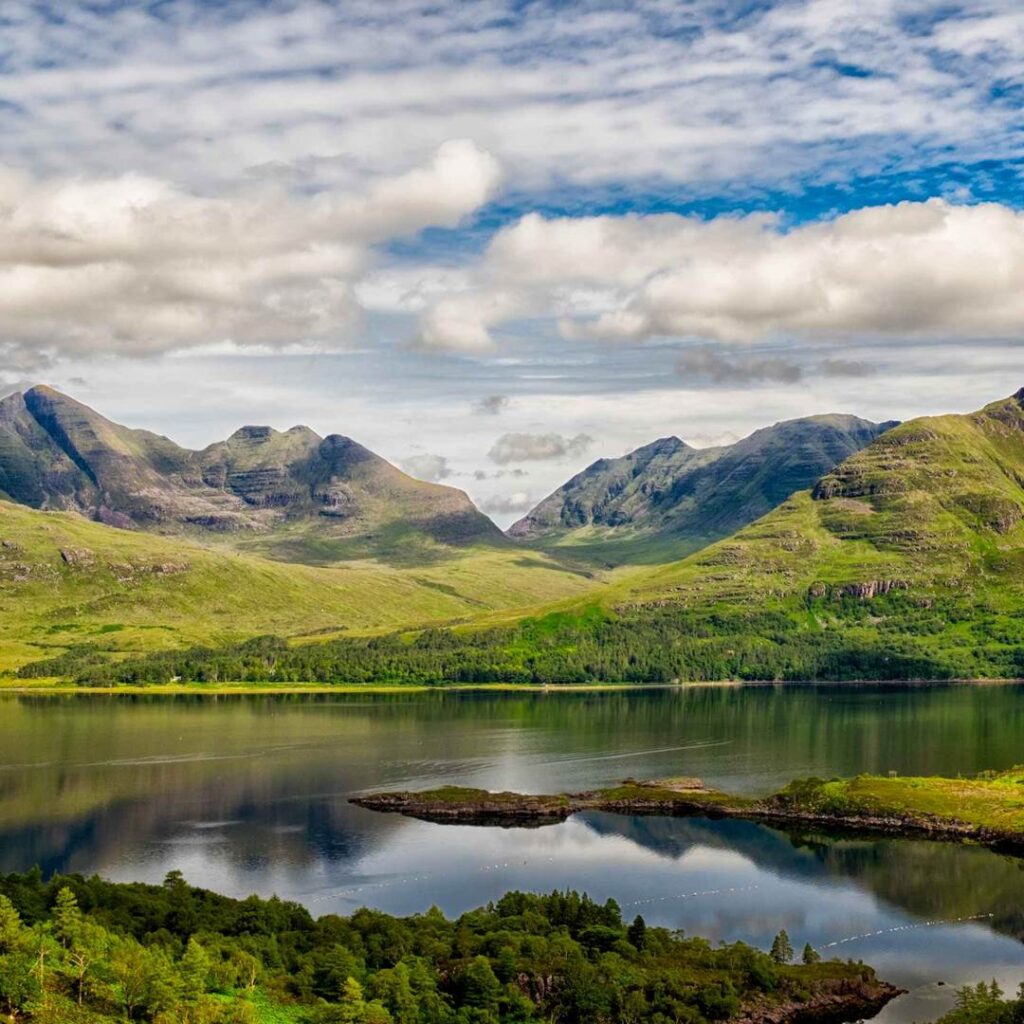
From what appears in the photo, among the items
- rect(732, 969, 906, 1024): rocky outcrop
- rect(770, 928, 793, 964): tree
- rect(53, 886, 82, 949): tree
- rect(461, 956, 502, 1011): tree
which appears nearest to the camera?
rect(461, 956, 502, 1011): tree

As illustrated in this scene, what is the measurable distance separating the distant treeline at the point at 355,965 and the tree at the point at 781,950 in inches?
7.2

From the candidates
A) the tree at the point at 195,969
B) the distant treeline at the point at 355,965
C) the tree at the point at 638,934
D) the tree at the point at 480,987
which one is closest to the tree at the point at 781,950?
the distant treeline at the point at 355,965

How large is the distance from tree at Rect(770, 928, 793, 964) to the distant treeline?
0.18 meters

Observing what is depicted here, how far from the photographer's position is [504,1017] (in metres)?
101

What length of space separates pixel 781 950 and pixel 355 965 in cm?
4543

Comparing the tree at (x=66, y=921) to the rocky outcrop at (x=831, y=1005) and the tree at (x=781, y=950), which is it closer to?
the rocky outcrop at (x=831, y=1005)

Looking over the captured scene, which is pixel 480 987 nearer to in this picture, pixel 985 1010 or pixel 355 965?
pixel 355 965

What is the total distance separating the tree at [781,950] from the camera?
123312 mm

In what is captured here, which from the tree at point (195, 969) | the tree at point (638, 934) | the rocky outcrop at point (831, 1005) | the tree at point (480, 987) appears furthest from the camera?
the tree at point (638, 934)

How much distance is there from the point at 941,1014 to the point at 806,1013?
12.3m

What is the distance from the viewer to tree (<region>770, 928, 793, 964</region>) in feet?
405

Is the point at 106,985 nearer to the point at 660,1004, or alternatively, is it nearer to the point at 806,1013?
the point at 660,1004

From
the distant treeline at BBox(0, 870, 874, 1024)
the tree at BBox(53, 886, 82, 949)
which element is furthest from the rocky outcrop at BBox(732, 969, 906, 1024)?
the tree at BBox(53, 886, 82, 949)

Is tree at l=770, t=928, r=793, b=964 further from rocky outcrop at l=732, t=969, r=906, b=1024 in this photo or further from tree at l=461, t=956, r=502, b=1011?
tree at l=461, t=956, r=502, b=1011
